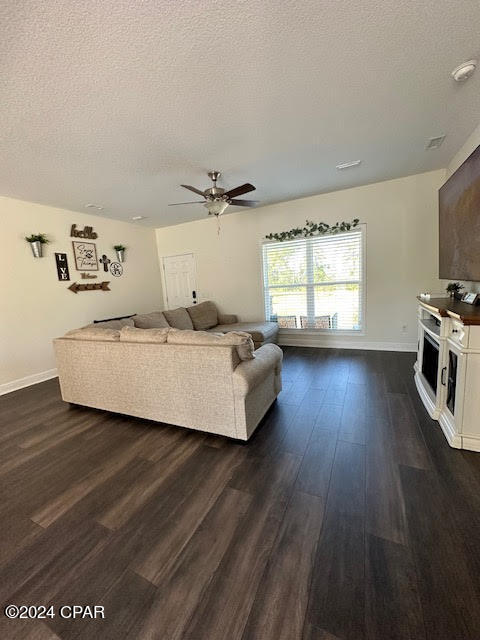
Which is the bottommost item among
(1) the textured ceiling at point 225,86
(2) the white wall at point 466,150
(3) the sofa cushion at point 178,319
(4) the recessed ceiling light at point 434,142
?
(3) the sofa cushion at point 178,319

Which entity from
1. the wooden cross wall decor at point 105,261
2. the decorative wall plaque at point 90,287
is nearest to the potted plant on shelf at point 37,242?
the decorative wall plaque at point 90,287

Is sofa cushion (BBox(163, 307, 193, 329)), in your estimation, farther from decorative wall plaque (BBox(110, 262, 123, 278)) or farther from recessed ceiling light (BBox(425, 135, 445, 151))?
recessed ceiling light (BBox(425, 135, 445, 151))

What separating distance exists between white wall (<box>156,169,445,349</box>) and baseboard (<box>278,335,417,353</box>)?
0.02m

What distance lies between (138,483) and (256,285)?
13.6ft

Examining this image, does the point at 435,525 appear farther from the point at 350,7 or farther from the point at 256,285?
the point at 256,285

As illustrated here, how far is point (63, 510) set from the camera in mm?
1650

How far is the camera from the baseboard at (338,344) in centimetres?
436

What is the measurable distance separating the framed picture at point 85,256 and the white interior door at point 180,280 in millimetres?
1741

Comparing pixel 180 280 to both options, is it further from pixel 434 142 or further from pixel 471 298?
pixel 471 298

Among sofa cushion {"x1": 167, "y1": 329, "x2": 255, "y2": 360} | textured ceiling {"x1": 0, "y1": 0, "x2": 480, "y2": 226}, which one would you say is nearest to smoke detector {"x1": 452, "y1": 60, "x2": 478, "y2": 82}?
textured ceiling {"x1": 0, "y1": 0, "x2": 480, "y2": 226}

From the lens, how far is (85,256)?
15.6 feet

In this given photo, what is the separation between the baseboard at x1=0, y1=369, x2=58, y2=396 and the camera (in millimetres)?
3720

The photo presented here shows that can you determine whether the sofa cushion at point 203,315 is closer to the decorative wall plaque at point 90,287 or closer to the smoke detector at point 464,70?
the decorative wall plaque at point 90,287

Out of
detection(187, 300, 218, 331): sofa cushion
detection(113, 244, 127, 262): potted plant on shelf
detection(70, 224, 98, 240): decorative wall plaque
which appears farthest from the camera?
detection(113, 244, 127, 262): potted plant on shelf
